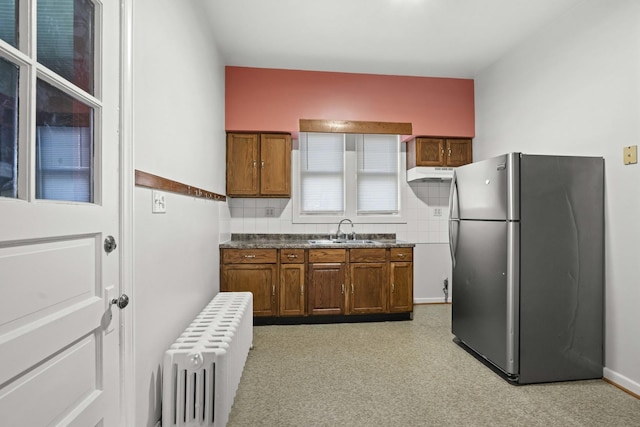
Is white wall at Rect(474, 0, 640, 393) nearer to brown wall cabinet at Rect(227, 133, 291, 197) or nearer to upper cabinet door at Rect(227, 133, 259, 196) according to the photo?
brown wall cabinet at Rect(227, 133, 291, 197)

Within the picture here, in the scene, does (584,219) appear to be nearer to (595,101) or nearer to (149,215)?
(595,101)

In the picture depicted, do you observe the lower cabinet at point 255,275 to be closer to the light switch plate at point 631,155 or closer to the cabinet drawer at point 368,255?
the cabinet drawer at point 368,255

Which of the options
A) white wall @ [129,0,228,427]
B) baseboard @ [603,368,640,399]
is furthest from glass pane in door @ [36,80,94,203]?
baseboard @ [603,368,640,399]

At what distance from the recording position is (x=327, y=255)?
361cm

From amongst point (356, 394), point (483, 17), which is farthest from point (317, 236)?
point (483, 17)

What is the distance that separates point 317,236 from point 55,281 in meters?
3.29

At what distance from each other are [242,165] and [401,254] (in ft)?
6.58

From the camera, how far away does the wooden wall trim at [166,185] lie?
4.96 ft

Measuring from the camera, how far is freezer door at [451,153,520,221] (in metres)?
2.32

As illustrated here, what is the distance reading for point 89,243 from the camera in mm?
1153

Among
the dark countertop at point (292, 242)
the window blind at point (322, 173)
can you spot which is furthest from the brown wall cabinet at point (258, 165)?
the dark countertop at point (292, 242)

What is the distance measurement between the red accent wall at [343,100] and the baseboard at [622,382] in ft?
9.09

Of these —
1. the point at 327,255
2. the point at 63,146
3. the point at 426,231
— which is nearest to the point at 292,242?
the point at 327,255

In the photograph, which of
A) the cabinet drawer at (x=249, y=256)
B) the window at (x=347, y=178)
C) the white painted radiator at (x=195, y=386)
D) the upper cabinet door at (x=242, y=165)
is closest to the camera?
the white painted radiator at (x=195, y=386)
